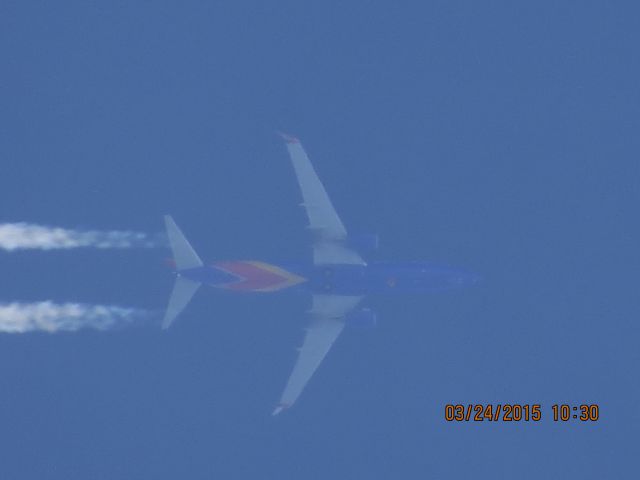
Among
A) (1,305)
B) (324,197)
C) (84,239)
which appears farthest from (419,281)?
(1,305)

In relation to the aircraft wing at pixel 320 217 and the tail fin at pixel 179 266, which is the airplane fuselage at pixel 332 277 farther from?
the aircraft wing at pixel 320 217

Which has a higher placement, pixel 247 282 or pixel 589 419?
pixel 247 282

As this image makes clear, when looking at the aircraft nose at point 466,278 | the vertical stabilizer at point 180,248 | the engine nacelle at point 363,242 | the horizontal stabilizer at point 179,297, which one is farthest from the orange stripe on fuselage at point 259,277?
the aircraft nose at point 466,278

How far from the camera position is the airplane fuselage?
3412cm

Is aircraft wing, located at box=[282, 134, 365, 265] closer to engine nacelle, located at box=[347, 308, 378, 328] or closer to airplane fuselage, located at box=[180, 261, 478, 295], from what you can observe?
airplane fuselage, located at box=[180, 261, 478, 295]

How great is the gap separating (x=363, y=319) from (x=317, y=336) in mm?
1893

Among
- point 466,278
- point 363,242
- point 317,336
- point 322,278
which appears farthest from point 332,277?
point 466,278

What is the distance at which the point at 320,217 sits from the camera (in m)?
33.8

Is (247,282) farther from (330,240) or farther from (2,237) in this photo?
(2,237)

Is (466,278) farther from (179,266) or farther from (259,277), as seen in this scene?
(179,266)

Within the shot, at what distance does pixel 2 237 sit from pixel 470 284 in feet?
56.8

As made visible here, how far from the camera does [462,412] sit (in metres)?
35.7

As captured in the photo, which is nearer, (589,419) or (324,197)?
(324,197)

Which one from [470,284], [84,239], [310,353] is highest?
[84,239]
